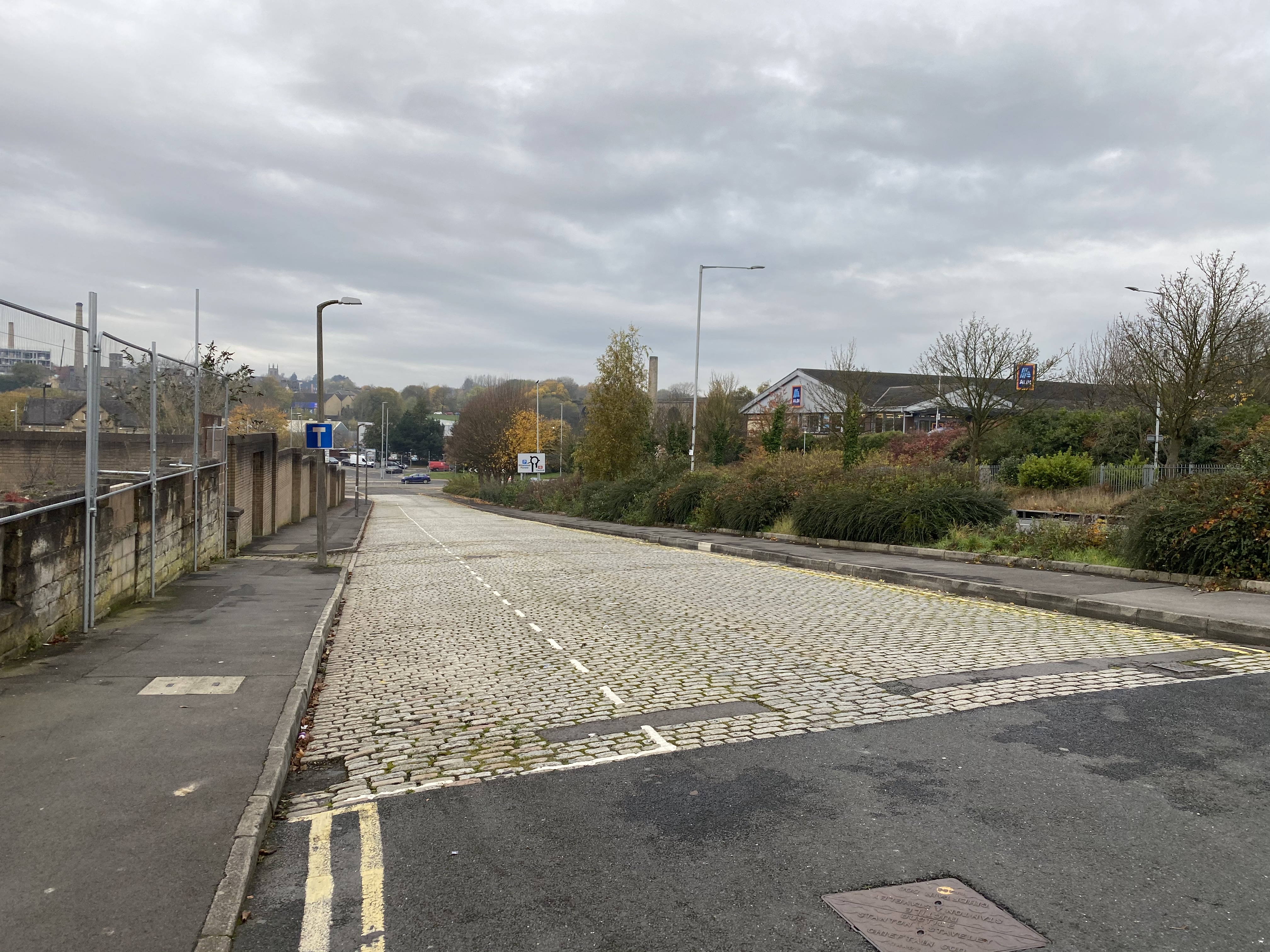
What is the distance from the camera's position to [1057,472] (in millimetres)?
35125

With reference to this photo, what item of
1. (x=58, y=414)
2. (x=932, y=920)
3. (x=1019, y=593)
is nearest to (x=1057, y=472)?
(x=1019, y=593)

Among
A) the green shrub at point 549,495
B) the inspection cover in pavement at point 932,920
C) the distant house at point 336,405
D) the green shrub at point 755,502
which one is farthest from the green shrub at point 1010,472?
the distant house at point 336,405

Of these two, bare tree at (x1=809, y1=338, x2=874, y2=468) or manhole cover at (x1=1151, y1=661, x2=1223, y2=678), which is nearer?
manhole cover at (x1=1151, y1=661, x2=1223, y2=678)

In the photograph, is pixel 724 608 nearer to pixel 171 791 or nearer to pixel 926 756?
pixel 926 756

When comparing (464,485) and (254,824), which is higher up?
(254,824)

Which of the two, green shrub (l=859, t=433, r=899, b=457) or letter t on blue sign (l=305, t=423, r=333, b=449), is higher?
green shrub (l=859, t=433, r=899, b=457)

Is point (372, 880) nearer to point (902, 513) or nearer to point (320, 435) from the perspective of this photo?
point (320, 435)

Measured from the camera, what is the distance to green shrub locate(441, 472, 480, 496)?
244 feet

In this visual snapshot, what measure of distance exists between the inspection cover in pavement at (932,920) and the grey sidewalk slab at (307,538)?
18.4 m

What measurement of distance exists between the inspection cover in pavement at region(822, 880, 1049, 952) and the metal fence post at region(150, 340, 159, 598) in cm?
1009

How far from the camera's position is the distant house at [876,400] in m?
56.6

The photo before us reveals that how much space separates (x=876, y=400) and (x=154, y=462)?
68164 millimetres

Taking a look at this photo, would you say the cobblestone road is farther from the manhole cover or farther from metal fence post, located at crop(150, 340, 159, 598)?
metal fence post, located at crop(150, 340, 159, 598)

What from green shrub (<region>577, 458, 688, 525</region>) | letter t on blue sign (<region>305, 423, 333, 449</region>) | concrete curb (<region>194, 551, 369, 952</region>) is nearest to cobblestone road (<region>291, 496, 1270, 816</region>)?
concrete curb (<region>194, 551, 369, 952</region>)
